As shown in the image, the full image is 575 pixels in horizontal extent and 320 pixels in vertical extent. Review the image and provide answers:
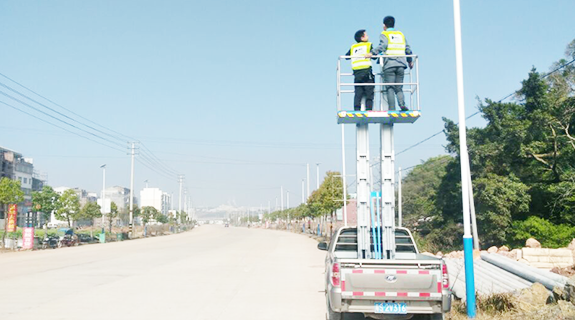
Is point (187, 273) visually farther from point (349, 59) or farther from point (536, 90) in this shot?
point (536, 90)

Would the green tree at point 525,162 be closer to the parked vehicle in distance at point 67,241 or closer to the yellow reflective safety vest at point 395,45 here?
the yellow reflective safety vest at point 395,45

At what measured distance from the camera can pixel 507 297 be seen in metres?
9.61

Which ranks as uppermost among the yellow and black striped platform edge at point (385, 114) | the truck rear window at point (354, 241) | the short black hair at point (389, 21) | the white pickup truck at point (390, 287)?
the short black hair at point (389, 21)

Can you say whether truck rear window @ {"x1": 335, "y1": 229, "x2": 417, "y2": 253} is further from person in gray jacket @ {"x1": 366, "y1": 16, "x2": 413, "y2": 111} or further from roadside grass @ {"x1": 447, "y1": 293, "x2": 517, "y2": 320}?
person in gray jacket @ {"x1": 366, "y1": 16, "x2": 413, "y2": 111}

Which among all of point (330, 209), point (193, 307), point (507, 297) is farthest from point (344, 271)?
point (330, 209)

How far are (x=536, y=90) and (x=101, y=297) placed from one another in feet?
87.2

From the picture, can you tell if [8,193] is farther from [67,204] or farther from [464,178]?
[464,178]

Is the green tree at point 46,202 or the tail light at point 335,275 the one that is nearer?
the tail light at point 335,275

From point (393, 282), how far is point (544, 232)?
22401 millimetres

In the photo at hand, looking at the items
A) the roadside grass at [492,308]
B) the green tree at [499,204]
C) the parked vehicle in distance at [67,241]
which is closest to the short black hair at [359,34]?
the roadside grass at [492,308]

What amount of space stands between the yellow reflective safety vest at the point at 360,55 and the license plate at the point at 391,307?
4795 mm

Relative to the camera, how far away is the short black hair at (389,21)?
34.9 ft

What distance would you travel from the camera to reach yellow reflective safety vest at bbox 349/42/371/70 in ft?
34.8

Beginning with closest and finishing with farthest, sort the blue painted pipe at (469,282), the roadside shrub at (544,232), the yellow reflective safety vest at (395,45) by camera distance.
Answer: the blue painted pipe at (469,282)
the yellow reflective safety vest at (395,45)
the roadside shrub at (544,232)
